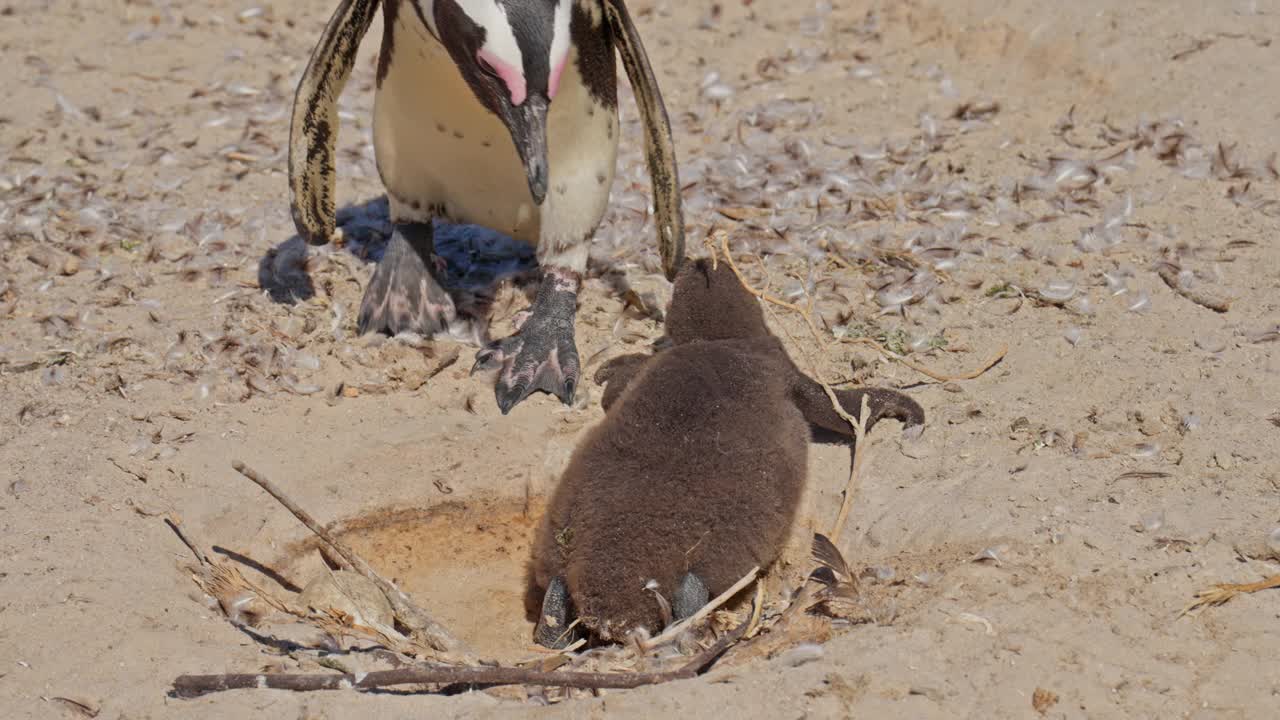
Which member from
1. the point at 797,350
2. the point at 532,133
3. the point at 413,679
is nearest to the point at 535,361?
the point at 797,350

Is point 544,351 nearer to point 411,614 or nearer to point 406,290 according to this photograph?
point 406,290

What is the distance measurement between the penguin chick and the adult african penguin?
591 mm

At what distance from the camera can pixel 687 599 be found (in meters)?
2.92

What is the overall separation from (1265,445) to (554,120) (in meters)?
2.11

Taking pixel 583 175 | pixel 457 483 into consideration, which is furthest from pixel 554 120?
pixel 457 483

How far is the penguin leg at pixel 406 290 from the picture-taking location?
4.22 meters

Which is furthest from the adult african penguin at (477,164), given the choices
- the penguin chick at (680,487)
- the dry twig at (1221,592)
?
the dry twig at (1221,592)

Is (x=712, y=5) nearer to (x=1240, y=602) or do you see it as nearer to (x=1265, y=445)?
(x=1265, y=445)

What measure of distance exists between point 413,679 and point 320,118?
2003 millimetres

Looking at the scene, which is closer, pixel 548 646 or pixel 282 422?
pixel 548 646

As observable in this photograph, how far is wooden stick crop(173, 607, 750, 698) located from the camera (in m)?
2.57

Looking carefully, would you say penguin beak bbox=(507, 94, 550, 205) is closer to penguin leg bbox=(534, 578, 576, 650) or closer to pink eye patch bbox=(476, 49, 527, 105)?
Result: pink eye patch bbox=(476, 49, 527, 105)

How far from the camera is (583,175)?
13.0ft

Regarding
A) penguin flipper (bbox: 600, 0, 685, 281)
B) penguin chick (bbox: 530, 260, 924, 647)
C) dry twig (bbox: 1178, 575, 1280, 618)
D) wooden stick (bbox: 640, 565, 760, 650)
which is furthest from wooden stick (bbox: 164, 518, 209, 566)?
dry twig (bbox: 1178, 575, 1280, 618)
